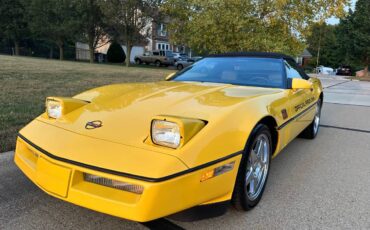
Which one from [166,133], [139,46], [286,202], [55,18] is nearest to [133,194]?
[166,133]

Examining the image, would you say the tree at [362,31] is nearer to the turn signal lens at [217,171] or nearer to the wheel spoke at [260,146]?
the wheel spoke at [260,146]

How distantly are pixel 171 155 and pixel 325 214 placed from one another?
1.48m

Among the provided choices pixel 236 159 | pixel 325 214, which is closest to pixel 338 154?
pixel 325 214

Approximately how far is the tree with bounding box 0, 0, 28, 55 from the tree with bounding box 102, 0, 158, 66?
11.0 metres

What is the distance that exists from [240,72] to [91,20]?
25278 mm

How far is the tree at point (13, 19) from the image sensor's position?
29859 mm

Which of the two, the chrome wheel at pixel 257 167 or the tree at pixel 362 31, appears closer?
the chrome wheel at pixel 257 167

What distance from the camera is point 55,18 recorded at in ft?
91.2

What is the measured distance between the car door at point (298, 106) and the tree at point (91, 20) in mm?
22671

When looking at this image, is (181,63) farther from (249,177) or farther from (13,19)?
(249,177)

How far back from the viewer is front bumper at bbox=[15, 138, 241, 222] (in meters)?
1.80

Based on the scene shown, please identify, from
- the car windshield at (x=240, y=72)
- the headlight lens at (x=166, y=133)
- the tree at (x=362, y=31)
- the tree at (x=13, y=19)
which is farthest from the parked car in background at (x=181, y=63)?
the headlight lens at (x=166, y=133)

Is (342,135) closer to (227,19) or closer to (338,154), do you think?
(338,154)

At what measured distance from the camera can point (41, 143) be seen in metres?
2.26
